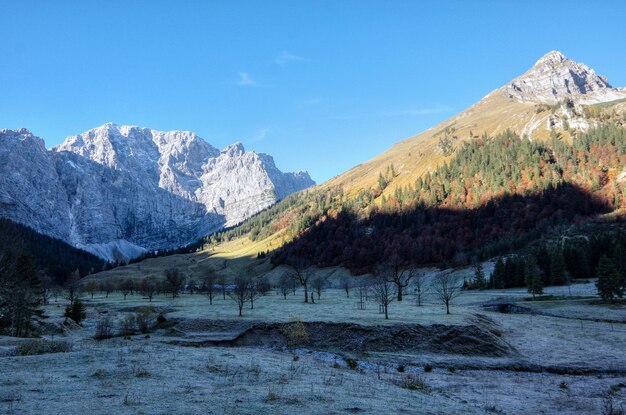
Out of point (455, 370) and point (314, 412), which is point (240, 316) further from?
point (314, 412)

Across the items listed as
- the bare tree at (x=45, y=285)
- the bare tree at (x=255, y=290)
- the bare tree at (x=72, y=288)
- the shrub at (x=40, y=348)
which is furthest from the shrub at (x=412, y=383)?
the bare tree at (x=72, y=288)

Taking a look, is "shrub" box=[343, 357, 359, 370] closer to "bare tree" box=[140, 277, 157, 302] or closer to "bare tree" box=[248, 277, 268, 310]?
"bare tree" box=[248, 277, 268, 310]

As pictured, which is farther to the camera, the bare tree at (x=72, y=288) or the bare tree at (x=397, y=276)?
the bare tree at (x=72, y=288)

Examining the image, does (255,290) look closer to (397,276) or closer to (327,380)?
(397,276)

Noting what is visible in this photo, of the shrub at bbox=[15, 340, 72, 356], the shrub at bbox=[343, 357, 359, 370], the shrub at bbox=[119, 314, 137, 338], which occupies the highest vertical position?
the shrub at bbox=[15, 340, 72, 356]

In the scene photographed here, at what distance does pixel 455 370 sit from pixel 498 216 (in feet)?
569

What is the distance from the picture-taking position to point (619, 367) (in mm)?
37875

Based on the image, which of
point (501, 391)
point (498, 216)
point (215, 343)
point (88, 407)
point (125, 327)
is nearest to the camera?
point (88, 407)

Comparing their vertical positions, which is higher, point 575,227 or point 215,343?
point 575,227

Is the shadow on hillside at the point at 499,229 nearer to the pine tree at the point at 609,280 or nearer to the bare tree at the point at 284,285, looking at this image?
the bare tree at the point at 284,285

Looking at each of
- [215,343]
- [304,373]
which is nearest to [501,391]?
[304,373]

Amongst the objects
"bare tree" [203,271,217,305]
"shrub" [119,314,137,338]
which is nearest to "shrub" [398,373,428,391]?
"shrub" [119,314,137,338]

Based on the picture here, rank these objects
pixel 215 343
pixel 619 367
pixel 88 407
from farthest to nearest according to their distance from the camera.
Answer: pixel 215 343 → pixel 619 367 → pixel 88 407

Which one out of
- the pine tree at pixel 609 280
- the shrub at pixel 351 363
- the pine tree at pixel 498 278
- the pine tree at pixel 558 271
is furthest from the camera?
the pine tree at pixel 498 278
